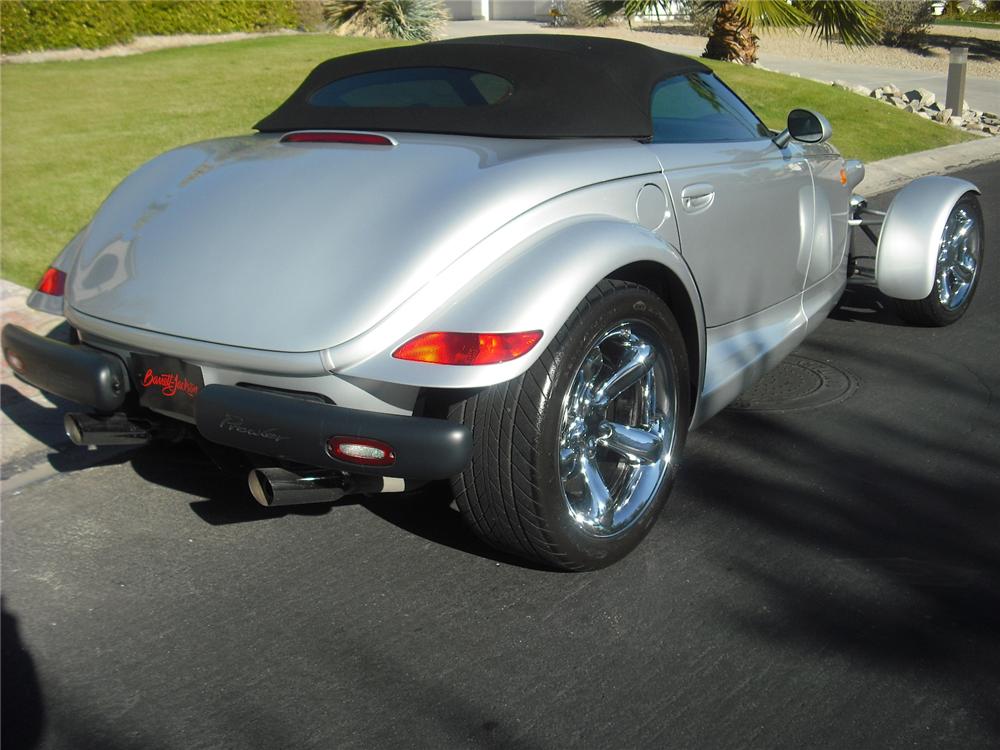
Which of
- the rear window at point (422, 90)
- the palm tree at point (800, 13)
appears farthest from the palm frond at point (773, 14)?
the rear window at point (422, 90)

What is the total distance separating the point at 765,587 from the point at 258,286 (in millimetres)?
1782

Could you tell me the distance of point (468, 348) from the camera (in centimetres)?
276

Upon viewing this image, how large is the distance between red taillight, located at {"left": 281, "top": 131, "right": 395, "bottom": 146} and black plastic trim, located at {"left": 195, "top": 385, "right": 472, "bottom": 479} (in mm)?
1070

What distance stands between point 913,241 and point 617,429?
2599mm

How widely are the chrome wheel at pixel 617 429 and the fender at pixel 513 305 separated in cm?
25

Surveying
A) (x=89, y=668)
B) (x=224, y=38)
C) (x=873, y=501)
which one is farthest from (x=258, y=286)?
(x=224, y=38)

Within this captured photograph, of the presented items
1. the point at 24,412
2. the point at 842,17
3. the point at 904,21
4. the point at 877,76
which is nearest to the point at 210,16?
the point at 842,17

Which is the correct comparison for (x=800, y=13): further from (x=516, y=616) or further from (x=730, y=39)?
(x=516, y=616)

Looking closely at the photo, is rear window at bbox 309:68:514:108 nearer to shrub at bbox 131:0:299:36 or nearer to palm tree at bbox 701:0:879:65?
palm tree at bbox 701:0:879:65

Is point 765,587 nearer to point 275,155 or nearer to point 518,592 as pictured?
point 518,592

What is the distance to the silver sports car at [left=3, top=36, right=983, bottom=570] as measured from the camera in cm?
282

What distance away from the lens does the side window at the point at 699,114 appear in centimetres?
393

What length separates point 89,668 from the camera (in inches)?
114

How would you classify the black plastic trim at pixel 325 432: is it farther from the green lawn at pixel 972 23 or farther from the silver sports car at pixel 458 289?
the green lawn at pixel 972 23
